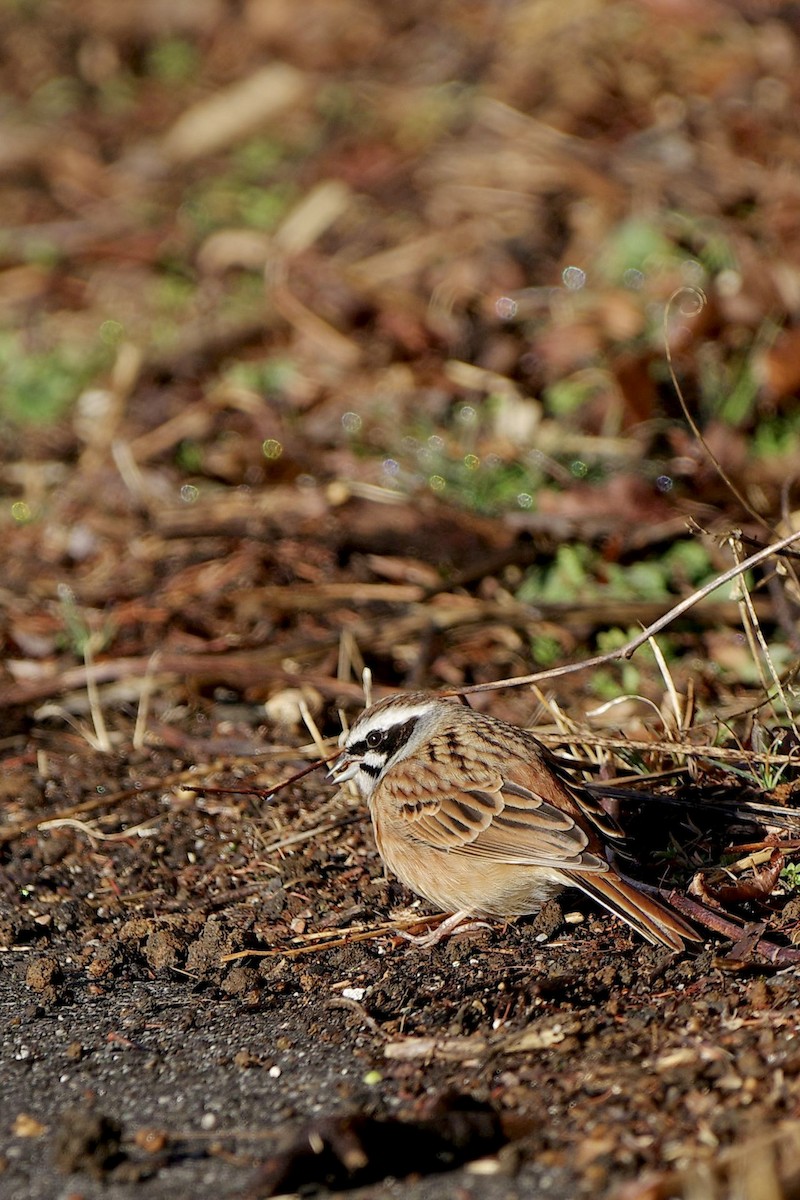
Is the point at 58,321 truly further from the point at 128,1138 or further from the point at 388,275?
the point at 128,1138

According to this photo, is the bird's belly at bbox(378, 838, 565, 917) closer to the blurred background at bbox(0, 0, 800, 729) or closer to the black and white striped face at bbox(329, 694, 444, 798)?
the black and white striped face at bbox(329, 694, 444, 798)

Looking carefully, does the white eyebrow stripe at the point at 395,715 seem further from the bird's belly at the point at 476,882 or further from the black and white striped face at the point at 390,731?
the bird's belly at the point at 476,882

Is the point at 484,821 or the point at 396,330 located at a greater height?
the point at 484,821

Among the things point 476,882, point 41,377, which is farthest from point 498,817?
point 41,377

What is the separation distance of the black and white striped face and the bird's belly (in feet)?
1.34

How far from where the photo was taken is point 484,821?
15.5ft

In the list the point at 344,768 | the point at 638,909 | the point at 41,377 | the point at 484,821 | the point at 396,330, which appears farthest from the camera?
the point at 41,377

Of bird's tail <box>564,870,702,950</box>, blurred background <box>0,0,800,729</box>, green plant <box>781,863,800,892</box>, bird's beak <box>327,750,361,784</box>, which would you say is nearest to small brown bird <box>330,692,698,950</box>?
bird's tail <box>564,870,702,950</box>

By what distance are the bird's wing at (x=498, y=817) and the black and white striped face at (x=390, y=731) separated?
15 cm

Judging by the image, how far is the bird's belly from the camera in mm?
4656

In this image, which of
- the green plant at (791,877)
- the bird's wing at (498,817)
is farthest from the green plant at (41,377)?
the green plant at (791,877)

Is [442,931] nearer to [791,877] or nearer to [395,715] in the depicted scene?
[395,715]

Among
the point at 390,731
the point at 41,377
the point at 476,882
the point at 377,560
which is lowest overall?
the point at 41,377

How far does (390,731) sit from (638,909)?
1181mm
